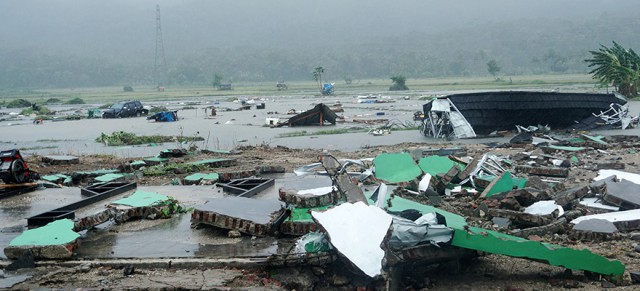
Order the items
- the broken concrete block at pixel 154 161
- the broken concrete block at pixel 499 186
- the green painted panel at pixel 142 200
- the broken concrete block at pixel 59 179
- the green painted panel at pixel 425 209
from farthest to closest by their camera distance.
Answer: the broken concrete block at pixel 154 161
the broken concrete block at pixel 59 179
the broken concrete block at pixel 499 186
the green painted panel at pixel 142 200
the green painted panel at pixel 425 209

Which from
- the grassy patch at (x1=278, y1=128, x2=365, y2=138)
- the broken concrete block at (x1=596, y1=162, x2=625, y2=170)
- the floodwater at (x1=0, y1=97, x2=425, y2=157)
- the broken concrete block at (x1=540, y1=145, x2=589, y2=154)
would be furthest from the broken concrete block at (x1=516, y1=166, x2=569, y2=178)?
the grassy patch at (x1=278, y1=128, x2=365, y2=138)

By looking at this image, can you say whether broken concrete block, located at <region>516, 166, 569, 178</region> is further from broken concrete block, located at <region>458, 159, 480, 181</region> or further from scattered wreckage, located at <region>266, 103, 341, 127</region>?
scattered wreckage, located at <region>266, 103, 341, 127</region>

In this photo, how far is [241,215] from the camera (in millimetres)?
7949

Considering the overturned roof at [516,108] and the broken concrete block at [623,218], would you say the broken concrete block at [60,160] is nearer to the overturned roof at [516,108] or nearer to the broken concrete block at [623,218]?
the overturned roof at [516,108]

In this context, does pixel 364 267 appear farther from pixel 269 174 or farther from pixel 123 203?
pixel 269 174

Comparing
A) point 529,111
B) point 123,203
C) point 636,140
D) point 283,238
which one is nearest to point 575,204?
point 283,238

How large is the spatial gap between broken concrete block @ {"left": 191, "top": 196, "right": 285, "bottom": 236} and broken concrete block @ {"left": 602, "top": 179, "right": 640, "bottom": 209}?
456cm

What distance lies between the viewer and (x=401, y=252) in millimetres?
6324

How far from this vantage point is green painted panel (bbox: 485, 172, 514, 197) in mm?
9583

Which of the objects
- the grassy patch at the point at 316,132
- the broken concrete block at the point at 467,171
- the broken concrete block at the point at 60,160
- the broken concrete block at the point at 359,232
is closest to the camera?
the broken concrete block at the point at 359,232

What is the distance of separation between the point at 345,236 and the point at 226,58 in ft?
619

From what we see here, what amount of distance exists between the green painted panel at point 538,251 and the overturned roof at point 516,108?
16.2 metres

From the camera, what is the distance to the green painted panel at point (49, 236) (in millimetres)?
7234

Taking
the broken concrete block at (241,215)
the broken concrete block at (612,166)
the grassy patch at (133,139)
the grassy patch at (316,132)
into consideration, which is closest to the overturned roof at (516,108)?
the grassy patch at (316,132)
